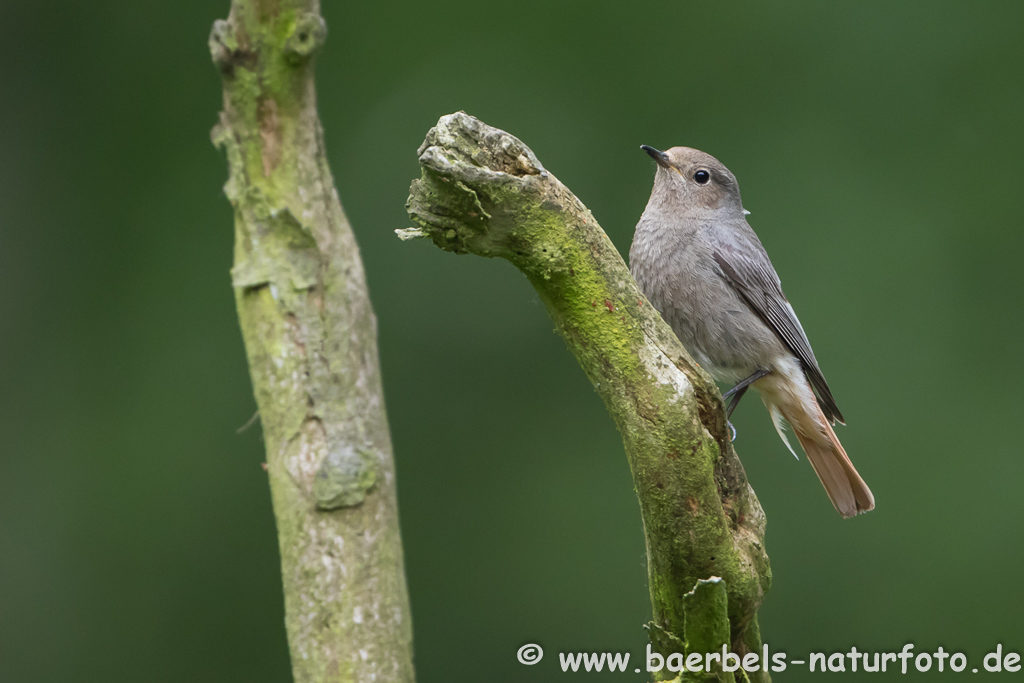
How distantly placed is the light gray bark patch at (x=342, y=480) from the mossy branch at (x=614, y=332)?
901mm

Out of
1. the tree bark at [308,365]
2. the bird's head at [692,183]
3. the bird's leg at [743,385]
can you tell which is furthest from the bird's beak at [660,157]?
the tree bark at [308,365]

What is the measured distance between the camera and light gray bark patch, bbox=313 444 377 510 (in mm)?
1300

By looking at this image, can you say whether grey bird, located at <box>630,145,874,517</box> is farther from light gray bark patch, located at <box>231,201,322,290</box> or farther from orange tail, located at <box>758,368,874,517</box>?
light gray bark patch, located at <box>231,201,322,290</box>

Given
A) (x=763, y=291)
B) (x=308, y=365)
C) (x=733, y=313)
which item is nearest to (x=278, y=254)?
(x=308, y=365)

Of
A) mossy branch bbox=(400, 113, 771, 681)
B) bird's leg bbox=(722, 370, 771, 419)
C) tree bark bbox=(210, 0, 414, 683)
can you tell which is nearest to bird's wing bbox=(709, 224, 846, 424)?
bird's leg bbox=(722, 370, 771, 419)

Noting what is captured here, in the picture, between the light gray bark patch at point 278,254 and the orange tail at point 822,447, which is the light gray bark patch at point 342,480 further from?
the orange tail at point 822,447

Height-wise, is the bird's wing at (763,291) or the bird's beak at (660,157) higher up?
the bird's beak at (660,157)

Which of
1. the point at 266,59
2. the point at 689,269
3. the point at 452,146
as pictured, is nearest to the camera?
the point at 266,59

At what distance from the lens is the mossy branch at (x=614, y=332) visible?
6.93ft

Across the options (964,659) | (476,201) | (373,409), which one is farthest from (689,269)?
(964,659)

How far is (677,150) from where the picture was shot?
4105 mm

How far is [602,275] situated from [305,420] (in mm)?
1110

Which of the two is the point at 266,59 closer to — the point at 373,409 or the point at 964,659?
the point at 373,409

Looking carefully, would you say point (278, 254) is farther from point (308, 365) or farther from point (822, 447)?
point (822, 447)
